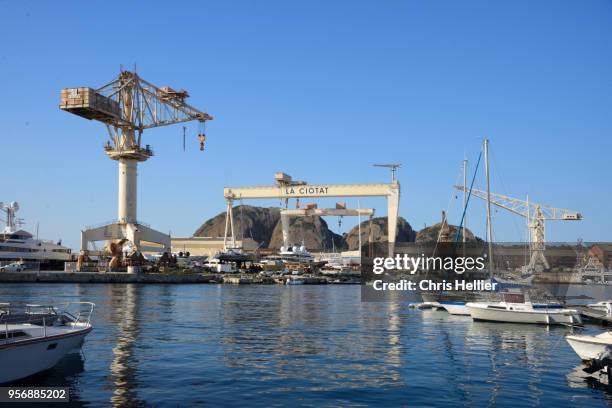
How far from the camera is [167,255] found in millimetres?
119250

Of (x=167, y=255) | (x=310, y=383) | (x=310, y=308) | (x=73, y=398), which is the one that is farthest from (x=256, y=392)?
(x=167, y=255)

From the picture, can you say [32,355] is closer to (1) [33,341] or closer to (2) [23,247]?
(1) [33,341]

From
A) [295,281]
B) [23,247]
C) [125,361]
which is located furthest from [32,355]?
[23,247]

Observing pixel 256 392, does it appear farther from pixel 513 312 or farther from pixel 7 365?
pixel 513 312

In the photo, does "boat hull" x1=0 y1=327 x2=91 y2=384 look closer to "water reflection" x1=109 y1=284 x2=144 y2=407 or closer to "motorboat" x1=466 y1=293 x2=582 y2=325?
"water reflection" x1=109 y1=284 x2=144 y2=407

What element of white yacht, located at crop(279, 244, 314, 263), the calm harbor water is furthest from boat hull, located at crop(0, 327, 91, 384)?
white yacht, located at crop(279, 244, 314, 263)

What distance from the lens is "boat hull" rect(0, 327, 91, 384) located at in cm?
1731

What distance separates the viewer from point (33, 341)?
18234 mm

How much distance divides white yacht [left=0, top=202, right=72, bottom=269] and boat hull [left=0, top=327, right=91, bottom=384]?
10055 centimetres

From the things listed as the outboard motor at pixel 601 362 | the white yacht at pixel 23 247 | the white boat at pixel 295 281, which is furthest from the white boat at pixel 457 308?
the white yacht at pixel 23 247

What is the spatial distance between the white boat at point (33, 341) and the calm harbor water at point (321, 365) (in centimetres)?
68

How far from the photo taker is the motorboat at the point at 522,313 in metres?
37.7

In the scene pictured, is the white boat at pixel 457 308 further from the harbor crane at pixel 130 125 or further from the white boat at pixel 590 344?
the harbor crane at pixel 130 125

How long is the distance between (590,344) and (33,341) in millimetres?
20242
